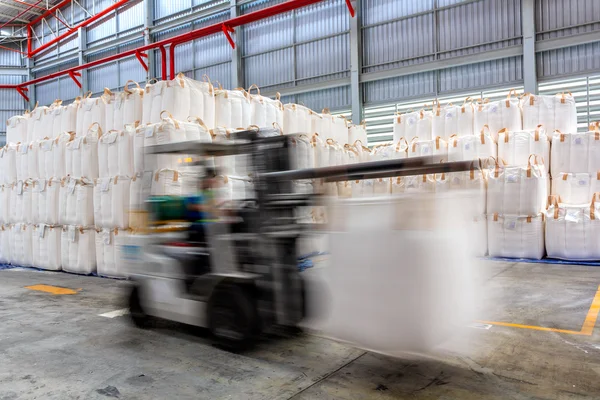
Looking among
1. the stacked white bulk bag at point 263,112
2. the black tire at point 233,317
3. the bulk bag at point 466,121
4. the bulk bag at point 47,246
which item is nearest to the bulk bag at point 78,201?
the bulk bag at point 47,246

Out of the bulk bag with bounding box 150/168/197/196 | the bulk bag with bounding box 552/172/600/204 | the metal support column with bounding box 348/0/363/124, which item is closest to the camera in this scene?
the bulk bag with bounding box 150/168/197/196

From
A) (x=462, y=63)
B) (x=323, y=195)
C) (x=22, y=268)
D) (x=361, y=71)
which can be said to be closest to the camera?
(x=323, y=195)

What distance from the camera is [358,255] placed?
288 cm

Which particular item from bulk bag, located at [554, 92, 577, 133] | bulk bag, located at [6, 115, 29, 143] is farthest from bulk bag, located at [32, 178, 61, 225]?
bulk bag, located at [554, 92, 577, 133]

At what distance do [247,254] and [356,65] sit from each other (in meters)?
10.4

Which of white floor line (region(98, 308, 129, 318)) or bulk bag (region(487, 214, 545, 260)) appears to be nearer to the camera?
white floor line (region(98, 308, 129, 318))

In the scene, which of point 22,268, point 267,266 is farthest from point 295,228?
point 22,268

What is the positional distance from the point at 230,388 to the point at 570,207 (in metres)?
6.94

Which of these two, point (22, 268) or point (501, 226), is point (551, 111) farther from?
point (22, 268)

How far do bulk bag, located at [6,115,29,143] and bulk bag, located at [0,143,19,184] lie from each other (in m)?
0.27

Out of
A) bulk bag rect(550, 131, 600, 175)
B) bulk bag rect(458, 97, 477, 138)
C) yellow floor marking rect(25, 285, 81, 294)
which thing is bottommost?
yellow floor marking rect(25, 285, 81, 294)

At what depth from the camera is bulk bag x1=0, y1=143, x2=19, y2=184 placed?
349 inches

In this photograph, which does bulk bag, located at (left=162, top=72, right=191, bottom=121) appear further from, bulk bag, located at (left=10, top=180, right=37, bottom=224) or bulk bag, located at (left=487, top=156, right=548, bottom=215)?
bulk bag, located at (left=487, top=156, right=548, bottom=215)

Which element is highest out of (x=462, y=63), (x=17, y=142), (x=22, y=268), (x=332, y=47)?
(x=332, y=47)
